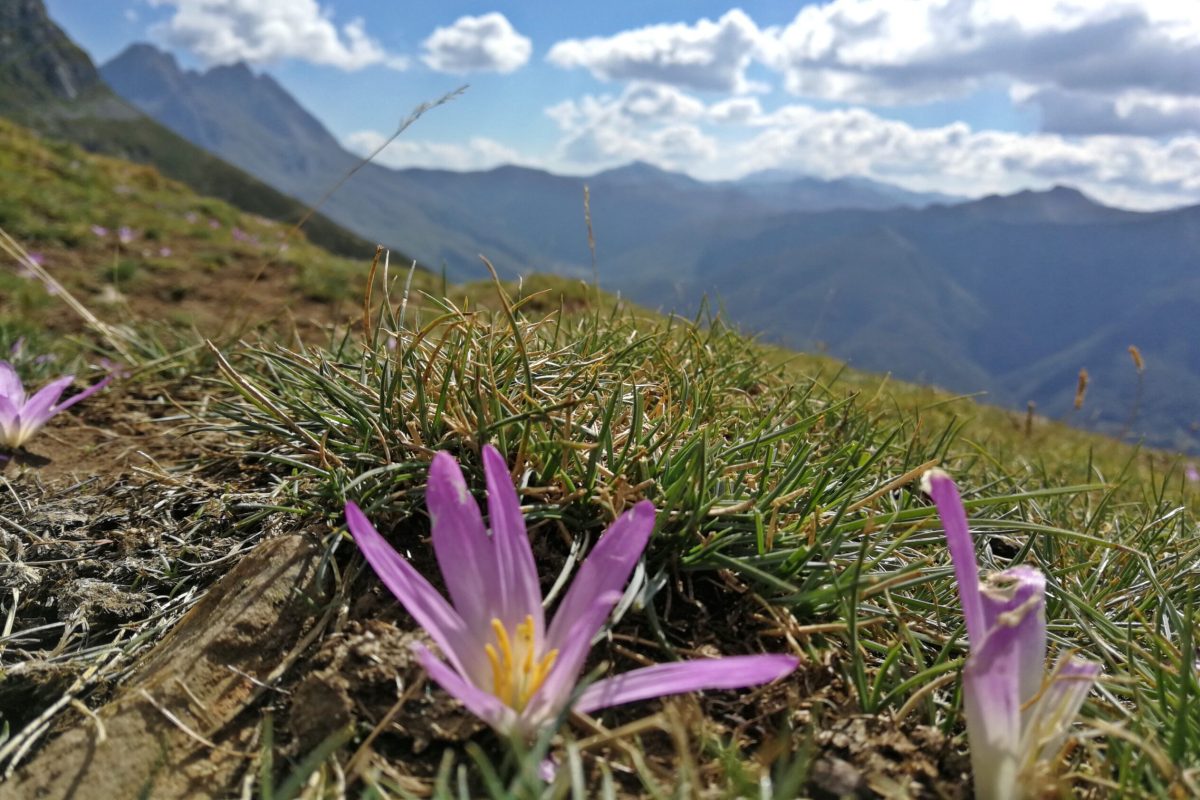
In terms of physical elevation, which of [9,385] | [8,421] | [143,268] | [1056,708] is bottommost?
[1056,708]

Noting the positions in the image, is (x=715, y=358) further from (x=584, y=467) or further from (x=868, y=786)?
(x=868, y=786)

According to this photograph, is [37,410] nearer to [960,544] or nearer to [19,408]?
[19,408]

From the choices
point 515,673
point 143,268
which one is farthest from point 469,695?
point 143,268

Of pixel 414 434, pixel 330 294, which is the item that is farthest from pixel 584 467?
pixel 330 294

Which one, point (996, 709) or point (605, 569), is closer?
point (996, 709)

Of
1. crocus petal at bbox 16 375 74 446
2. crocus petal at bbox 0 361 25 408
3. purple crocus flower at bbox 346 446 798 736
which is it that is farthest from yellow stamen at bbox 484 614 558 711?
crocus petal at bbox 0 361 25 408

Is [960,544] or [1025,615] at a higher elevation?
[960,544]

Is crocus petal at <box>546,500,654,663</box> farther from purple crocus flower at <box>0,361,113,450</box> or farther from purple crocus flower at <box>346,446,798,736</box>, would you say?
purple crocus flower at <box>0,361,113,450</box>
